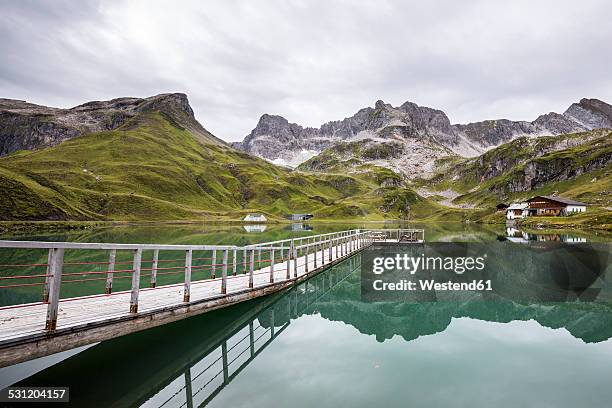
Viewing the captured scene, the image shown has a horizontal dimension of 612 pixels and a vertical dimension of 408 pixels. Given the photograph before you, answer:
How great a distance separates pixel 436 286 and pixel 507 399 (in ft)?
71.2

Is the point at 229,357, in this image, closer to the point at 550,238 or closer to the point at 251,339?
the point at 251,339

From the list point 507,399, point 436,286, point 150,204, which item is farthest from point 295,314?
point 150,204

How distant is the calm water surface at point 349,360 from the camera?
11414 millimetres

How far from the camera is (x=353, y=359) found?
14.9 meters

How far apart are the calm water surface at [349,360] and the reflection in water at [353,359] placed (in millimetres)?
49

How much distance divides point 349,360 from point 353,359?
0.73 ft

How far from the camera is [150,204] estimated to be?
7092 inches

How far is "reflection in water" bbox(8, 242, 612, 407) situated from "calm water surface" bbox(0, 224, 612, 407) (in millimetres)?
49

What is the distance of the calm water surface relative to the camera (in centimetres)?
1141

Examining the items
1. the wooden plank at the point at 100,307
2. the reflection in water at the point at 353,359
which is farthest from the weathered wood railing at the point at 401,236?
the wooden plank at the point at 100,307

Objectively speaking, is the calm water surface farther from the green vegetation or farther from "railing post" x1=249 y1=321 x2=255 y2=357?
the green vegetation

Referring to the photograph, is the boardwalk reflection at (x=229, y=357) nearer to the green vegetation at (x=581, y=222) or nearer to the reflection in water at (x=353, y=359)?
the reflection in water at (x=353, y=359)

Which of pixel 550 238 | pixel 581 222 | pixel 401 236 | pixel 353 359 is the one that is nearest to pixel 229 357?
pixel 353 359

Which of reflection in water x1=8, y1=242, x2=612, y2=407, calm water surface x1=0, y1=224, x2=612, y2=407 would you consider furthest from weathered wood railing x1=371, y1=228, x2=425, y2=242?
reflection in water x1=8, y1=242, x2=612, y2=407
